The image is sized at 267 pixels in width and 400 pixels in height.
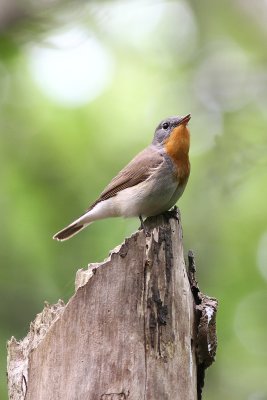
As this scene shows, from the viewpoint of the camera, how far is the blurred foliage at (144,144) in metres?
8.71

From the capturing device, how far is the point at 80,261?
364 inches

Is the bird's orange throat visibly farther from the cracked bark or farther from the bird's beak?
the cracked bark

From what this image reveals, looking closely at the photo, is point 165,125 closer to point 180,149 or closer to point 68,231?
point 180,149

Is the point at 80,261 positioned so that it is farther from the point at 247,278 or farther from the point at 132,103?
the point at 132,103

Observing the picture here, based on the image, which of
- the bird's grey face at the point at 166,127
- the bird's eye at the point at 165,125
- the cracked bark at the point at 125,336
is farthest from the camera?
the bird's eye at the point at 165,125

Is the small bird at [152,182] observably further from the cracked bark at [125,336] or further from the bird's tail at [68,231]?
the cracked bark at [125,336]

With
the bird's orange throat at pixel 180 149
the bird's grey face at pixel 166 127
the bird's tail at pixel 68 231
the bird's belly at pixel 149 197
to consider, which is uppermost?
the bird's grey face at pixel 166 127

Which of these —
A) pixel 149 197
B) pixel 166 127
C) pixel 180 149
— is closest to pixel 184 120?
pixel 166 127

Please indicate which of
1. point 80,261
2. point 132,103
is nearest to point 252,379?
point 80,261

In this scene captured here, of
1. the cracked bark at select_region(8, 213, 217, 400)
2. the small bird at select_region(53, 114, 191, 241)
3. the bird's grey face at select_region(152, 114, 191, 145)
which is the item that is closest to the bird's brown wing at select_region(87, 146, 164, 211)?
the small bird at select_region(53, 114, 191, 241)

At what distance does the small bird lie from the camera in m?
7.07

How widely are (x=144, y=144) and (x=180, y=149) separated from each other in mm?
4285

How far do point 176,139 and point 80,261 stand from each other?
226 cm

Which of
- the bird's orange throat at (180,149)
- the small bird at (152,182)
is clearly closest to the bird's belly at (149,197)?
the small bird at (152,182)
